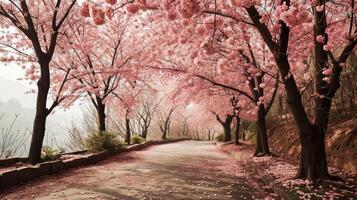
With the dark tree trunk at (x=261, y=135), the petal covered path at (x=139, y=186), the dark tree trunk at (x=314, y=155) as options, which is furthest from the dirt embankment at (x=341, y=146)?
the petal covered path at (x=139, y=186)

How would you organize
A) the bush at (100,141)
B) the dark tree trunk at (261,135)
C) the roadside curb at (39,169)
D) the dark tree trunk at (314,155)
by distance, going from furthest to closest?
1. the bush at (100,141)
2. the dark tree trunk at (261,135)
3. the roadside curb at (39,169)
4. the dark tree trunk at (314,155)

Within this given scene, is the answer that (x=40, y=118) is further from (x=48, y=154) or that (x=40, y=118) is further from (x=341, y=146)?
(x=341, y=146)

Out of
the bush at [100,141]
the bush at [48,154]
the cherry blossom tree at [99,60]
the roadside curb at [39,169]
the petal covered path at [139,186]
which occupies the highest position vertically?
the cherry blossom tree at [99,60]

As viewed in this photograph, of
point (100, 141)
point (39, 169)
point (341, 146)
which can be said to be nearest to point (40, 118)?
point (39, 169)

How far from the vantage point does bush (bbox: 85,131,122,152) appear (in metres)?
16.3

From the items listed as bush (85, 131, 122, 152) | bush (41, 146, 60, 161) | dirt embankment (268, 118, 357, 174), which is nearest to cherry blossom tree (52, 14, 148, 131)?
bush (85, 131, 122, 152)

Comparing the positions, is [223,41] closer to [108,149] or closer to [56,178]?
[108,149]

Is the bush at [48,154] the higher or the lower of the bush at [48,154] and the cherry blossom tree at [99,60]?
the lower

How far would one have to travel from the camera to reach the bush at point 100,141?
16.3 metres

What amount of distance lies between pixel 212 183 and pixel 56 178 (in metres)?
4.37

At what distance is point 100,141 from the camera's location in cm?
1661

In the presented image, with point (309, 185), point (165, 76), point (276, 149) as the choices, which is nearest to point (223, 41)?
point (165, 76)

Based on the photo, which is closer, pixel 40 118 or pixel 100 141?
pixel 40 118

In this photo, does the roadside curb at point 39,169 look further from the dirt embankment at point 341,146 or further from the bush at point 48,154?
the dirt embankment at point 341,146
